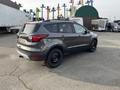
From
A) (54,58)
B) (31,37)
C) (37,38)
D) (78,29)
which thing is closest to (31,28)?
(31,37)

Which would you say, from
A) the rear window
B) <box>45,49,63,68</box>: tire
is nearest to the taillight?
the rear window

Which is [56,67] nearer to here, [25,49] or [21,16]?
[25,49]

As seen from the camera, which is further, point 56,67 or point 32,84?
point 56,67

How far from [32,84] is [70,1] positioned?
4165cm

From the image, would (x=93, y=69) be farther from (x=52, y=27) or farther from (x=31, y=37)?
(x=31, y=37)

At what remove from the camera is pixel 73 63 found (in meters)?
7.29

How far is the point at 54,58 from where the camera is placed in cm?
678

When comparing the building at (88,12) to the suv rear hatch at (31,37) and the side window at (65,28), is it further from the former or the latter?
the suv rear hatch at (31,37)

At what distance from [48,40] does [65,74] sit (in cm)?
140

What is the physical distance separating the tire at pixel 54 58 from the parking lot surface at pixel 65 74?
200 millimetres

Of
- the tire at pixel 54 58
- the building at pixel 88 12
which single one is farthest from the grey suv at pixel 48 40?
the building at pixel 88 12

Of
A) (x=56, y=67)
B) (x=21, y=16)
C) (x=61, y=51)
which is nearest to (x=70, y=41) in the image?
(x=61, y=51)

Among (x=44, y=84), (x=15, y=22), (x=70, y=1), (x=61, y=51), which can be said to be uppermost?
(x=70, y=1)

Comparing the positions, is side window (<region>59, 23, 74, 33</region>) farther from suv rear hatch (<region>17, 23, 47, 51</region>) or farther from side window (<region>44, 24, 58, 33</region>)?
suv rear hatch (<region>17, 23, 47, 51</region>)
